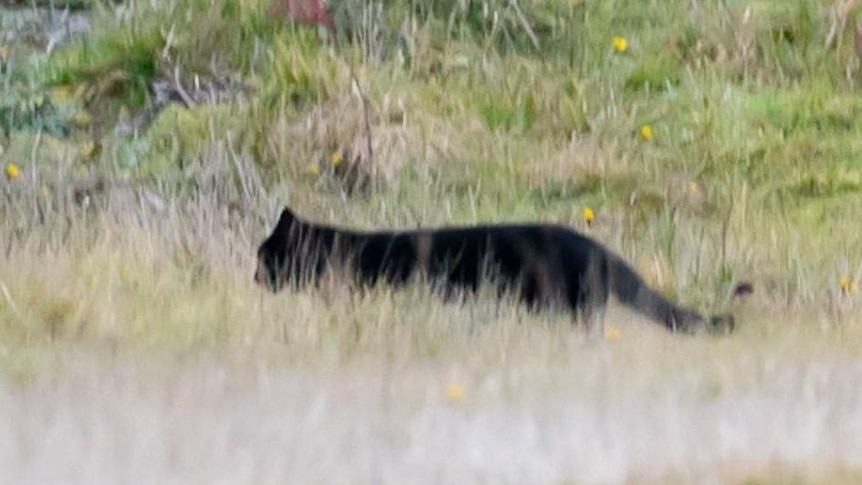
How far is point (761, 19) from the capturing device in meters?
8.95

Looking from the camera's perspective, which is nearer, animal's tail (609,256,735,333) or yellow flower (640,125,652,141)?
animal's tail (609,256,735,333)

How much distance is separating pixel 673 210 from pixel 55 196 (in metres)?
2.54

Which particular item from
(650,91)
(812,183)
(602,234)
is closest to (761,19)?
(650,91)

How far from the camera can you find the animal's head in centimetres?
563

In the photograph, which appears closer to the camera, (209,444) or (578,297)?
(209,444)

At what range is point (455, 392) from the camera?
4.22 meters

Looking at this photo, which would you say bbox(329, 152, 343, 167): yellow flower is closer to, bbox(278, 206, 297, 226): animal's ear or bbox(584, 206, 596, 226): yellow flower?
bbox(584, 206, 596, 226): yellow flower

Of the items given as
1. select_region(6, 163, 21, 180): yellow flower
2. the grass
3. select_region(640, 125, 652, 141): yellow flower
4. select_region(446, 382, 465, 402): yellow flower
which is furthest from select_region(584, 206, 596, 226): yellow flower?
select_region(446, 382, 465, 402): yellow flower

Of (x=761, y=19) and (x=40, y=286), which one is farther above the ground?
(x=761, y=19)

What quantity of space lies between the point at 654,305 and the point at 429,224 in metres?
1.66

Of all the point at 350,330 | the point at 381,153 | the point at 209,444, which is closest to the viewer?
the point at 209,444

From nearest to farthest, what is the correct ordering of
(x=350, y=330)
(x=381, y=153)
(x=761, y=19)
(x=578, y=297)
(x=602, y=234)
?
(x=350, y=330)
(x=578, y=297)
(x=602, y=234)
(x=381, y=153)
(x=761, y=19)

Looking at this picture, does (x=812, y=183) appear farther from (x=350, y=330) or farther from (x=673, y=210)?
(x=350, y=330)

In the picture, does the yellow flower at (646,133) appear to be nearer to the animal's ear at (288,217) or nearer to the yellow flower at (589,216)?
the yellow flower at (589,216)
